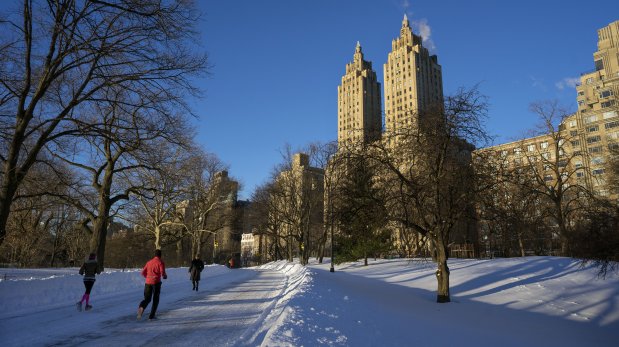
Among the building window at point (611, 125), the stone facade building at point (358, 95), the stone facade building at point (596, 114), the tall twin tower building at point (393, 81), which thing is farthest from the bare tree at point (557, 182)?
the stone facade building at point (358, 95)

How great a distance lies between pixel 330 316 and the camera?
9.20 meters

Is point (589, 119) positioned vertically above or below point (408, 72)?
below

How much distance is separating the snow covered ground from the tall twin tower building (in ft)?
356

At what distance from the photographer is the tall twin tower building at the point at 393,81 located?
14112cm

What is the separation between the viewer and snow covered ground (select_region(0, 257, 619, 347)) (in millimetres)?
7855

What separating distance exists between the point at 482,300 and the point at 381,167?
269 inches

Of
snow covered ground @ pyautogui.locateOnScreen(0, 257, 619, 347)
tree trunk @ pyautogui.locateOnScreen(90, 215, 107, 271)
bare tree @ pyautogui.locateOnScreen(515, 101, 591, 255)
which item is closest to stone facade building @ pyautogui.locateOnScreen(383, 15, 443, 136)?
bare tree @ pyautogui.locateOnScreen(515, 101, 591, 255)

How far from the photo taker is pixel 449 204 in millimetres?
15812

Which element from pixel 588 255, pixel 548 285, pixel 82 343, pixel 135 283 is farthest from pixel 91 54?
pixel 548 285

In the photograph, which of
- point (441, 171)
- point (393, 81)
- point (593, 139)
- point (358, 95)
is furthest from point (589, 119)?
point (441, 171)

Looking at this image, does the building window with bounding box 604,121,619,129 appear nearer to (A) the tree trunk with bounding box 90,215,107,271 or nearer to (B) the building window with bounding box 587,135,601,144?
(B) the building window with bounding box 587,135,601,144

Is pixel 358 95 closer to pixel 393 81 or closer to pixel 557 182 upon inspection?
pixel 393 81

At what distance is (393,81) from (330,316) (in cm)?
15161

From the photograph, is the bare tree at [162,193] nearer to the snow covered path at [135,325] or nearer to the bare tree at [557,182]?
the snow covered path at [135,325]
